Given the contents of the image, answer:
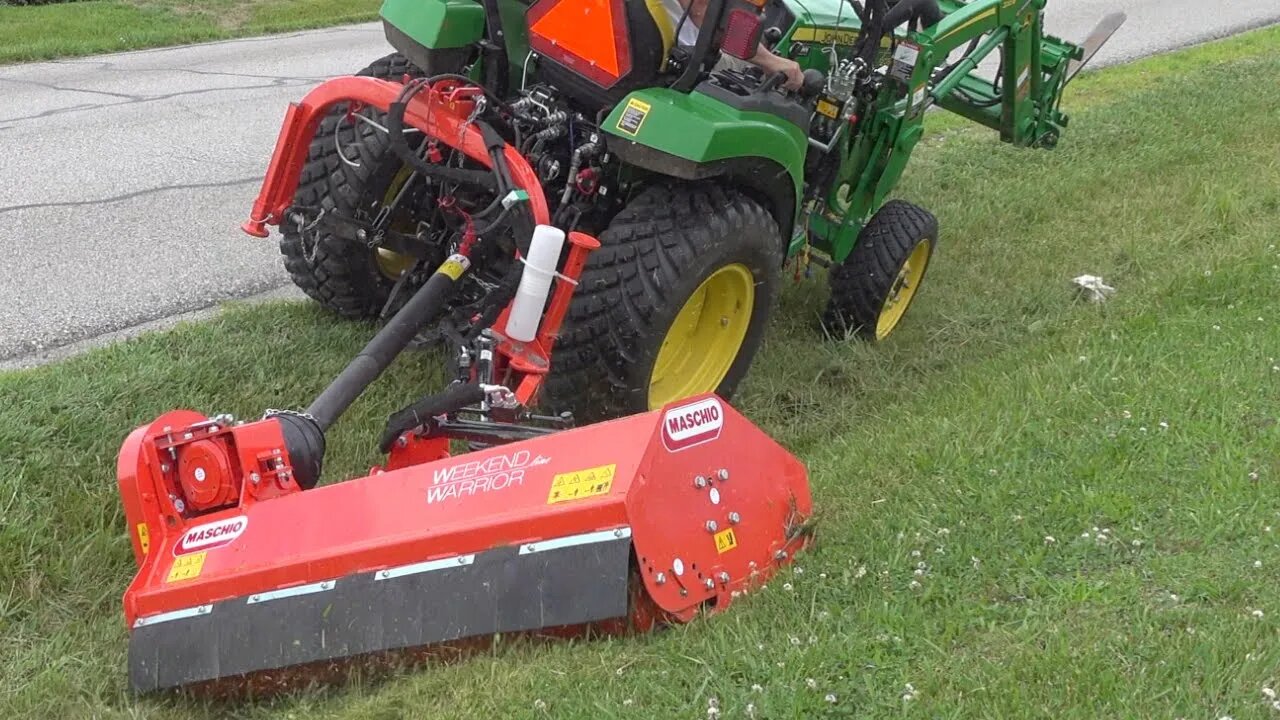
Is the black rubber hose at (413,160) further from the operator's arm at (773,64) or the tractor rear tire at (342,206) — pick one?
the operator's arm at (773,64)

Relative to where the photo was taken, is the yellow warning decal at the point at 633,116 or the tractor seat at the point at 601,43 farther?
the tractor seat at the point at 601,43

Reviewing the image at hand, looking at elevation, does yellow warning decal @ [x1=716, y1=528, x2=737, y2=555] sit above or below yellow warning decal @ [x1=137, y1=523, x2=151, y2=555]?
above

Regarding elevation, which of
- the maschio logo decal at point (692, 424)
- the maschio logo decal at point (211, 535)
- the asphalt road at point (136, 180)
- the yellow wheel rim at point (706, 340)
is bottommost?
the asphalt road at point (136, 180)

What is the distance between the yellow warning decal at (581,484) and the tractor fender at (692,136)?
1.13 meters

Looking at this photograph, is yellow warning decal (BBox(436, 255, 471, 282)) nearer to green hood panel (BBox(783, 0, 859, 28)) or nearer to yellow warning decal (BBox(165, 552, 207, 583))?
yellow warning decal (BBox(165, 552, 207, 583))

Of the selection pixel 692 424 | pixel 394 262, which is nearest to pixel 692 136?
pixel 692 424

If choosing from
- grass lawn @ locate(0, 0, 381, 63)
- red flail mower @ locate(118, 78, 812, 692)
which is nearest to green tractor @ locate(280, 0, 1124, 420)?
red flail mower @ locate(118, 78, 812, 692)

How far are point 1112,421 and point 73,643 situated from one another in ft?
10.1

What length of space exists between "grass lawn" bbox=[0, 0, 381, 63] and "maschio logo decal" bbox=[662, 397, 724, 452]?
8.87 m

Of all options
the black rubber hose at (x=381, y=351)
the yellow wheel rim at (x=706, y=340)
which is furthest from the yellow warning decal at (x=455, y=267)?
the yellow wheel rim at (x=706, y=340)

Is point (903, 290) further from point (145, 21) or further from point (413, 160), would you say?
point (145, 21)

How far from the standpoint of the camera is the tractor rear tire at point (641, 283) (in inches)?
144

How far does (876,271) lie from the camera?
505cm

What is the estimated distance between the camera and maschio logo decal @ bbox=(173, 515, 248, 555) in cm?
304
